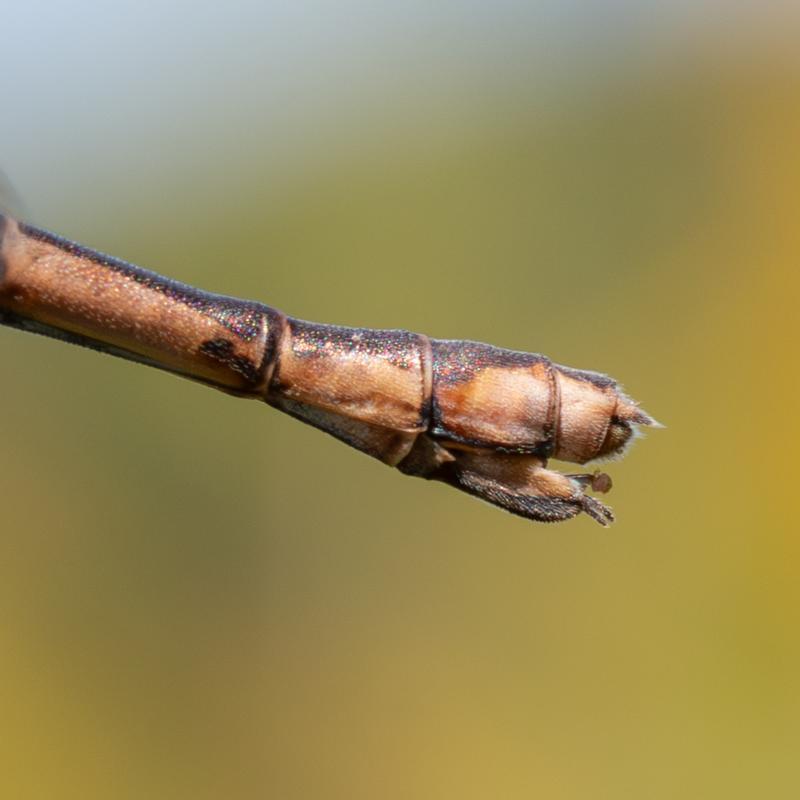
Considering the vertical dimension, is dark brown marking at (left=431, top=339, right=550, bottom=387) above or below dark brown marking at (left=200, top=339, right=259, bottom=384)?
above

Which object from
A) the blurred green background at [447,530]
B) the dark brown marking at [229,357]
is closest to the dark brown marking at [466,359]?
the dark brown marking at [229,357]

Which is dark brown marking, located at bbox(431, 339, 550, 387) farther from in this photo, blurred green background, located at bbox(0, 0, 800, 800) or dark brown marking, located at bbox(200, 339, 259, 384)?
blurred green background, located at bbox(0, 0, 800, 800)

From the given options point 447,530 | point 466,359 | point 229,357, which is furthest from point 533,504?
point 447,530

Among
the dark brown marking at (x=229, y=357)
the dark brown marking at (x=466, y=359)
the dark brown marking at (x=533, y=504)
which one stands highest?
the dark brown marking at (x=466, y=359)

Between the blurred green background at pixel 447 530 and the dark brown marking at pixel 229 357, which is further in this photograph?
the blurred green background at pixel 447 530

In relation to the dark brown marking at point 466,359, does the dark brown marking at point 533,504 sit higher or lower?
lower

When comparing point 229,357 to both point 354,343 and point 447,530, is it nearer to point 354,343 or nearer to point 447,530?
point 354,343

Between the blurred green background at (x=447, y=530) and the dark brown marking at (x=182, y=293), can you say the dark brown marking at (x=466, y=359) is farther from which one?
the blurred green background at (x=447, y=530)

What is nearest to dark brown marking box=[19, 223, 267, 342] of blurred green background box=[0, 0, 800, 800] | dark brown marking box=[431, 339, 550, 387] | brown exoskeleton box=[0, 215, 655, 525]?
brown exoskeleton box=[0, 215, 655, 525]

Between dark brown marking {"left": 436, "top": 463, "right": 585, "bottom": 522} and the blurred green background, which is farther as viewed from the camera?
the blurred green background
